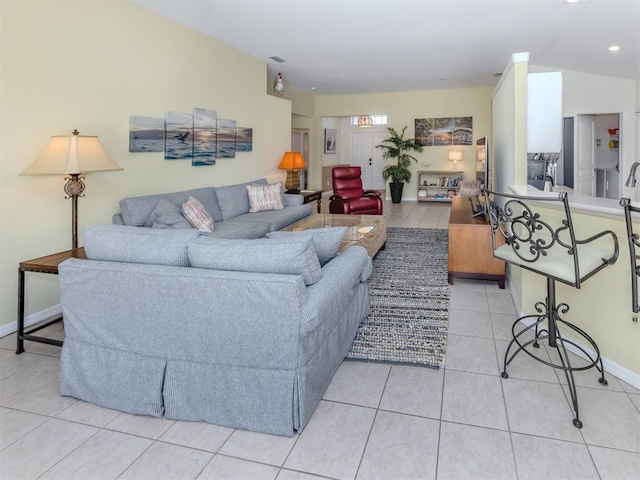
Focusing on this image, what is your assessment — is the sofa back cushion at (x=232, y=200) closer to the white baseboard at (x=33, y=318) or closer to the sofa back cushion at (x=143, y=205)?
the sofa back cushion at (x=143, y=205)

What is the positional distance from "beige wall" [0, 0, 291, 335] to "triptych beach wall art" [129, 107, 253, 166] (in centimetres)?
9

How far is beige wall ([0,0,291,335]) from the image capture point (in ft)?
10.3

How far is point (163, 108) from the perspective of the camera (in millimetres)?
4703

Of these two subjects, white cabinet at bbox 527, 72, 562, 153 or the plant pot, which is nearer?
white cabinet at bbox 527, 72, 562, 153

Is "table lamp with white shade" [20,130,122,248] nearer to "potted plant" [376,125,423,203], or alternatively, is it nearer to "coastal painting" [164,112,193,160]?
"coastal painting" [164,112,193,160]

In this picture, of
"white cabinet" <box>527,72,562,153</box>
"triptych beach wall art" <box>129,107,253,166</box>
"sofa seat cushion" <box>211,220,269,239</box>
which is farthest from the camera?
"triptych beach wall art" <box>129,107,253,166</box>

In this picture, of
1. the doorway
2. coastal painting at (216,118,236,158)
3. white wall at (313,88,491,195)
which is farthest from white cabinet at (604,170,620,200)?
coastal painting at (216,118,236,158)

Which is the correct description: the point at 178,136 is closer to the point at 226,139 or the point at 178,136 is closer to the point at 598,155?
the point at 226,139

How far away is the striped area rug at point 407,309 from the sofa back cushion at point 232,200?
1896 mm

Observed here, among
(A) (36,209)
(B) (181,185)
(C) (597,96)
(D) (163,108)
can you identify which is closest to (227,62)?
(D) (163,108)

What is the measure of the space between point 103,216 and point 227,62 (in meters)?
2.95

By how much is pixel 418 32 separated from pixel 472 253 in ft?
9.47

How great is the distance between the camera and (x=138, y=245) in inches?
84.1

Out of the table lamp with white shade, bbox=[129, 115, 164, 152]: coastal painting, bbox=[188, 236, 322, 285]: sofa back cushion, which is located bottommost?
bbox=[188, 236, 322, 285]: sofa back cushion
